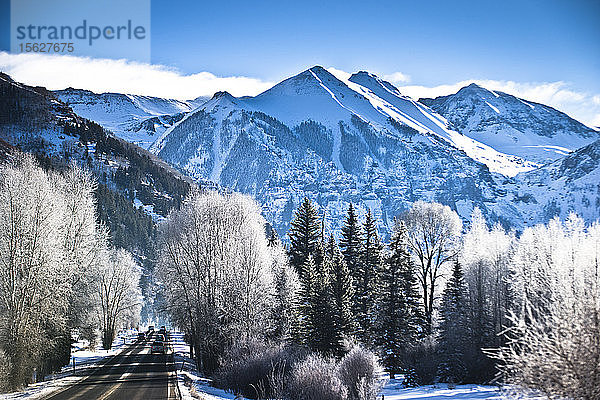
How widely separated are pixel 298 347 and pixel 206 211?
12.6 meters

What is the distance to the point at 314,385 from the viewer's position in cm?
2620

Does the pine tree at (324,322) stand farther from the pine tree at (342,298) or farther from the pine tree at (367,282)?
the pine tree at (367,282)

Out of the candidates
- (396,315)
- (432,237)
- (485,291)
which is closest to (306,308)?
(396,315)

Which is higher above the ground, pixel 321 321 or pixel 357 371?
pixel 321 321

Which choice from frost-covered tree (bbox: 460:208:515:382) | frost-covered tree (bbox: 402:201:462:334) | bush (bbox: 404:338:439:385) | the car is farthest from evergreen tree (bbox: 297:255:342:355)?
the car

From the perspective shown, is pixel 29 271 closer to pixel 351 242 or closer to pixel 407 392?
pixel 407 392

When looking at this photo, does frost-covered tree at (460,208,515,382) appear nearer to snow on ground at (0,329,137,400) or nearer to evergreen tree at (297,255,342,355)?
evergreen tree at (297,255,342,355)

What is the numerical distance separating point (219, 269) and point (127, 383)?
493 inches

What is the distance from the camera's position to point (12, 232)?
2831 cm

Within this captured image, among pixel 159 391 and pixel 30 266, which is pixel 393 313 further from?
pixel 30 266

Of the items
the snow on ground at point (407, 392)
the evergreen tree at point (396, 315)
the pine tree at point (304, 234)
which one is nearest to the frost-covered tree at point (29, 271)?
the snow on ground at point (407, 392)

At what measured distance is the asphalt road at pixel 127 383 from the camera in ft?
81.1

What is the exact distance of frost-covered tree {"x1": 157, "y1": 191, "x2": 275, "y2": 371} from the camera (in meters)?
38.7

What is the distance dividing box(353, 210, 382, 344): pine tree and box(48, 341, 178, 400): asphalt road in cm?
1543
